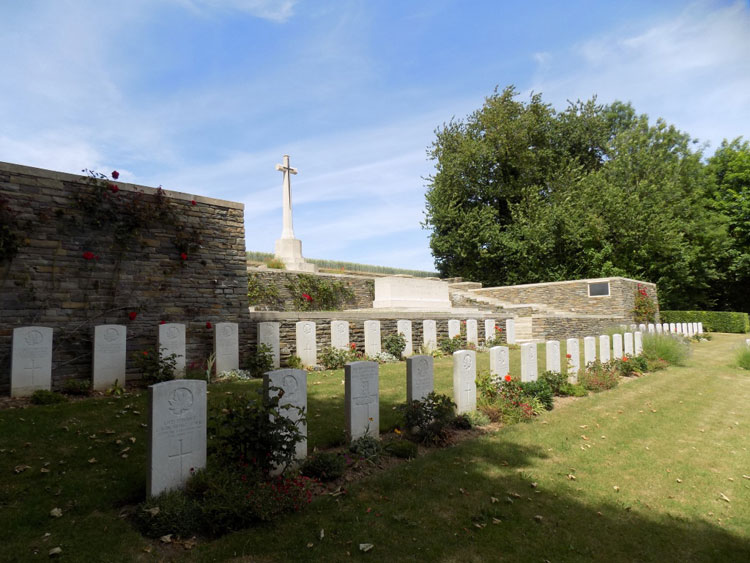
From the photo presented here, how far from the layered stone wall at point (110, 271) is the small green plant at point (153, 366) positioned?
0.36m

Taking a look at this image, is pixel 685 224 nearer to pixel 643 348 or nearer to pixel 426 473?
pixel 643 348

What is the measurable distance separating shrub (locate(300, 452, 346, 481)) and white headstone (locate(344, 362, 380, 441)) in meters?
0.67

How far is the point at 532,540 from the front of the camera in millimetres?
3459

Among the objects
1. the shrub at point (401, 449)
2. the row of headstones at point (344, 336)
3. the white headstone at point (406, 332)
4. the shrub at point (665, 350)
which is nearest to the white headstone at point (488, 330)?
the row of headstones at point (344, 336)

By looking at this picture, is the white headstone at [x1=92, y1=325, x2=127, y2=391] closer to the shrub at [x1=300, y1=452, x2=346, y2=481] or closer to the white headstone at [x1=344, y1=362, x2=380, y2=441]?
the white headstone at [x1=344, y1=362, x2=380, y2=441]

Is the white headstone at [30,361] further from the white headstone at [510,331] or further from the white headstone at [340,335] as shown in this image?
the white headstone at [510,331]

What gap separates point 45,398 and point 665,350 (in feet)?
47.8

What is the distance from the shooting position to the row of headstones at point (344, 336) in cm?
998

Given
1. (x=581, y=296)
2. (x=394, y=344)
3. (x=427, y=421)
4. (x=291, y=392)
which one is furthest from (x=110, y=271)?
(x=581, y=296)

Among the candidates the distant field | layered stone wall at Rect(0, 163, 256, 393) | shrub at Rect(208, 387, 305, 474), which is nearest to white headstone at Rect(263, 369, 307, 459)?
shrub at Rect(208, 387, 305, 474)

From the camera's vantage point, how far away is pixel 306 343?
411 inches

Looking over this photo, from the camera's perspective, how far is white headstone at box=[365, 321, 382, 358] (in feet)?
38.2

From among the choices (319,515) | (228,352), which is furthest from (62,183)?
(319,515)

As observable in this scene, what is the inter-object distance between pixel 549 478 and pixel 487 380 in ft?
8.46
